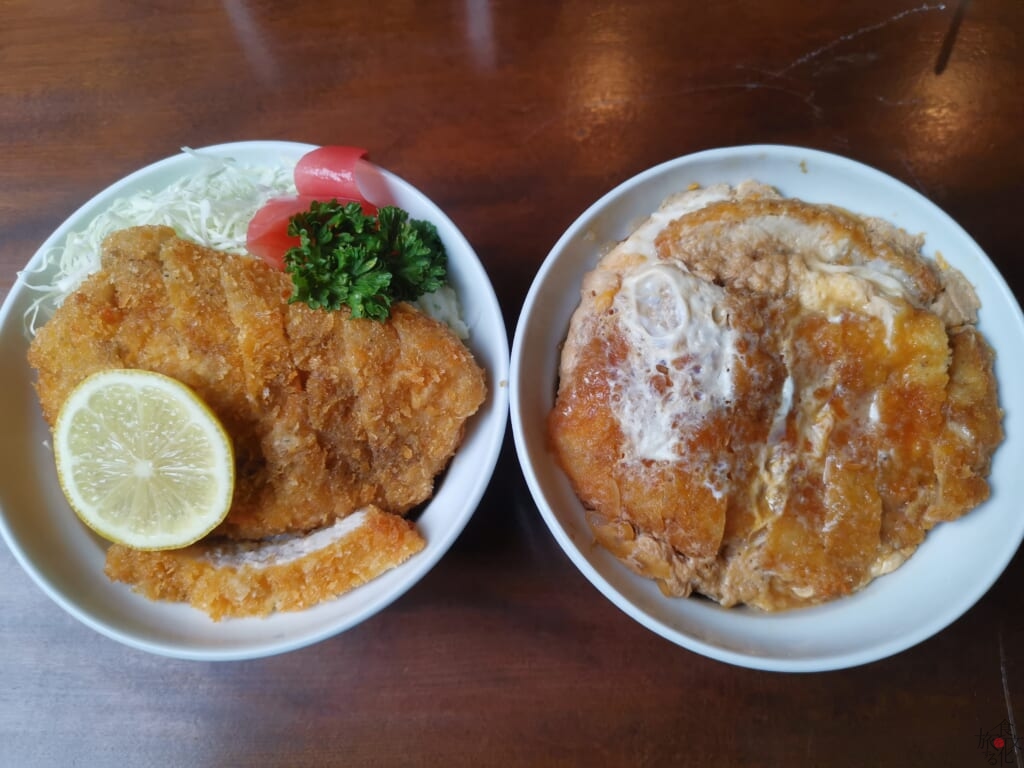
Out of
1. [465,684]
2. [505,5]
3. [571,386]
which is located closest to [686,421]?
[571,386]

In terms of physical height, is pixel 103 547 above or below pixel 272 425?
below

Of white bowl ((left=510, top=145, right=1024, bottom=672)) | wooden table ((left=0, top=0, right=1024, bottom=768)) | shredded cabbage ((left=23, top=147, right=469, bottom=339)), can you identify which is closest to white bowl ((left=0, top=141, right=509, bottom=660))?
shredded cabbage ((left=23, top=147, right=469, bottom=339))

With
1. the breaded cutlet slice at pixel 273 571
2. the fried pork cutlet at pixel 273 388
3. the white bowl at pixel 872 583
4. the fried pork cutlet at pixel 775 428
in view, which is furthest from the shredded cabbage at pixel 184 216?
the fried pork cutlet at pixel 775 428

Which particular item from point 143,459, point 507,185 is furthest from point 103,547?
A: point 507,185

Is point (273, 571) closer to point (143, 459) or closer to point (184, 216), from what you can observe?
point (143, 459)

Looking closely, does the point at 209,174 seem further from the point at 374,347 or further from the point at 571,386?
the point at 571,386

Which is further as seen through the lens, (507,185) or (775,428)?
(507,185)
